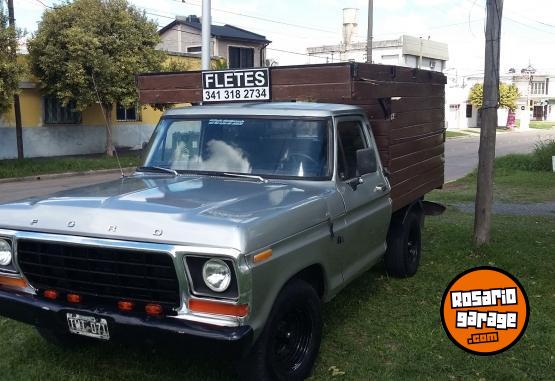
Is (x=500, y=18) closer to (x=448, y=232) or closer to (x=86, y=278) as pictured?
(x=448, y=232)

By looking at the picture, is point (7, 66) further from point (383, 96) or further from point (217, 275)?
point (217, 275)

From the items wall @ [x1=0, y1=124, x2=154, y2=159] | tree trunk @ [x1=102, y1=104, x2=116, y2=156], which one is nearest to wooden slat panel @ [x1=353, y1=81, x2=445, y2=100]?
tree trunk @ [x1=102, y1=104, x2=116, y2=156]

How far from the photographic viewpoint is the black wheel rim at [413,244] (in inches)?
254

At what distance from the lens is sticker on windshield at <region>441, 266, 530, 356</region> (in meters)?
2.73

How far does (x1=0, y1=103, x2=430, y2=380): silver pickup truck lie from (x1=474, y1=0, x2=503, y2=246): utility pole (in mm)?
2783

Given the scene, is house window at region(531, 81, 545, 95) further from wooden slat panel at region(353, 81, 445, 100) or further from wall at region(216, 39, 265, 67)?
wooden slat panel at region(353, 81, 445, 100)

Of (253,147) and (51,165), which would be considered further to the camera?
(51,165)

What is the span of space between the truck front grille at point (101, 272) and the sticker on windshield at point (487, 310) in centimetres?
148

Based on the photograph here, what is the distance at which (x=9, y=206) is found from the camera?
12.2 ft

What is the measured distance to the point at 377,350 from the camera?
172 inches

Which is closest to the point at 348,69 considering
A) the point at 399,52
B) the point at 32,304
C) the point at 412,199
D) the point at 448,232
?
the point at 412,199

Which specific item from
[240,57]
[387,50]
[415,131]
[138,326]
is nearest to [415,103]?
[415,131]

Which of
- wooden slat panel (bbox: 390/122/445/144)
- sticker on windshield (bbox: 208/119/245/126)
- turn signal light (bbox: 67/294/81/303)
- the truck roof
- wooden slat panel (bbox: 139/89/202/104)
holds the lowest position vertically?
turn signal light (bbox: 67/294/81/303)

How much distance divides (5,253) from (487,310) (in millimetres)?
2898
